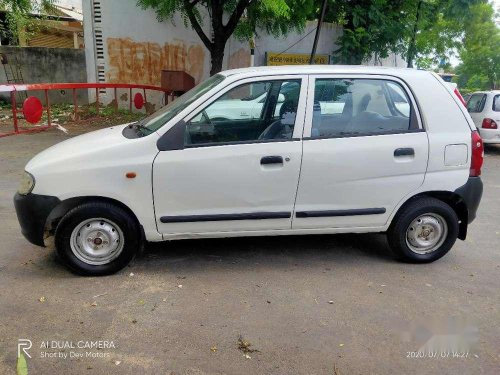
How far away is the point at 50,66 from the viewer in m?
15.4

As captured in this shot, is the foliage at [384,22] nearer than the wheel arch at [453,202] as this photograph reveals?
No

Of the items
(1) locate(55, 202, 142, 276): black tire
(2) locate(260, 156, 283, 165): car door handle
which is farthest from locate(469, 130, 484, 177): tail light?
(1) locate(55, 202, 142, 276): black tire

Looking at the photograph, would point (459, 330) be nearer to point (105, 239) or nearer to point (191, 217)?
point (191, 217)

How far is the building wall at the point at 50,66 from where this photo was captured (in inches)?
588

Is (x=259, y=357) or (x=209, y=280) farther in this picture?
(x=209, y=280)

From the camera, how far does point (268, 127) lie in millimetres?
3768

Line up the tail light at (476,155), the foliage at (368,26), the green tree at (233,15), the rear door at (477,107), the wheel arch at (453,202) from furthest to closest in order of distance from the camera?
the foliage at (368,26)
the rear door at (477,107)
the green tree at (233,15)
the wheel arch at (453,202)
the tail light at (476,155)

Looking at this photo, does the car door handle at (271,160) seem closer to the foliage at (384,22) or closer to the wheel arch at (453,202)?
the wheel arch at (453,202)

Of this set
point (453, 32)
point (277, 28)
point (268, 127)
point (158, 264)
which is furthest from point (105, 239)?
point (453, 32)

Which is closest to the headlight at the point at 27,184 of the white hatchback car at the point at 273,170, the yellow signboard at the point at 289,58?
the white hatchback car at the point at 273,170

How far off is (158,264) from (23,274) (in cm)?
110

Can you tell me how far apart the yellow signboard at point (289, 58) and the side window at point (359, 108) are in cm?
1051

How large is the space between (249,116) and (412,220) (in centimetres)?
170

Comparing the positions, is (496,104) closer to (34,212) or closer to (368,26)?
(368,26)
